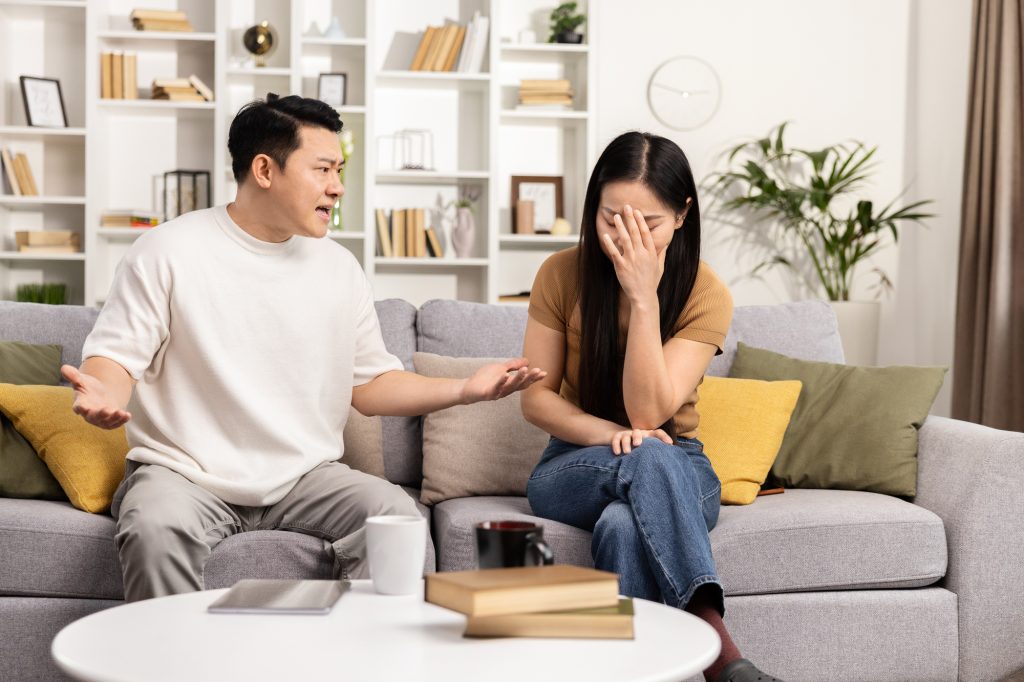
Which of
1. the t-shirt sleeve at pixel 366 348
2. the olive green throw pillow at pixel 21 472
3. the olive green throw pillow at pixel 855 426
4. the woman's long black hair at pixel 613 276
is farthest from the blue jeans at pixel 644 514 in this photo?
the olive green throw pillow at pixel 21 472

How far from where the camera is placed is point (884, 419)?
8.02 feet

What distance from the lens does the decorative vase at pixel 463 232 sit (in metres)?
4.70

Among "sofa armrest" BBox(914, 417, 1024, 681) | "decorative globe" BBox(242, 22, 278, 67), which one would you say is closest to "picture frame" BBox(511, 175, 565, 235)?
"decorative globe" BBox(242, 22, 278, 67)

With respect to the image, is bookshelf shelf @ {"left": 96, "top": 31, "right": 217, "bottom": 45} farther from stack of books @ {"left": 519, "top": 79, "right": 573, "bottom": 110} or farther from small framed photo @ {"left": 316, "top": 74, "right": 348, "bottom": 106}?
stack of books @ {"left": 519, "top": 79, "right": 573, "bottom": 110}

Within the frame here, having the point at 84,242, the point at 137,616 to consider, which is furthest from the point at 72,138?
the point at 137,616

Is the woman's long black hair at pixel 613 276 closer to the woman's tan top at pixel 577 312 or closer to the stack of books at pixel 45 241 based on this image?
the woman's tan top at pixel 577 312

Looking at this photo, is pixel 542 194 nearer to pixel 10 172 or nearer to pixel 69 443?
pixel 10 172

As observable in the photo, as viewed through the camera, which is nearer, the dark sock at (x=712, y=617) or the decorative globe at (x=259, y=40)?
the dark sock at (x=712, y=617)

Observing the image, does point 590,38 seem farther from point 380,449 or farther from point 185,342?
point 185,342

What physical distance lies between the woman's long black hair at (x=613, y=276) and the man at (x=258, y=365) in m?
0.22

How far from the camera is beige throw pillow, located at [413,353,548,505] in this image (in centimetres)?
236

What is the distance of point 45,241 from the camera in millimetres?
4523

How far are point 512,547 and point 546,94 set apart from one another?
3.71 m

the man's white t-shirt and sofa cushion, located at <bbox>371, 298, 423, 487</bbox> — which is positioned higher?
the man's white t-shirt
